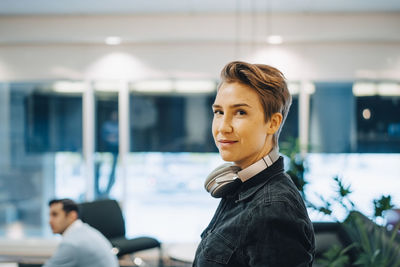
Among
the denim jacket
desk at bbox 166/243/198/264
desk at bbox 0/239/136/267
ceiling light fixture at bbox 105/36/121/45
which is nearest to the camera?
the denim jacket

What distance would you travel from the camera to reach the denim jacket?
2.39ft

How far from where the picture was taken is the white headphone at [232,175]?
2.82 feet

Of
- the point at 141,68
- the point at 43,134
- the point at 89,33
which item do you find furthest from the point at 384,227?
the point at 43,134

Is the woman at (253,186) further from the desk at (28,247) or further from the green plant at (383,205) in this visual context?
the desk at (28,247)

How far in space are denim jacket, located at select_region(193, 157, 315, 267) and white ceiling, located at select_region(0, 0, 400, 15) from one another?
3.83m

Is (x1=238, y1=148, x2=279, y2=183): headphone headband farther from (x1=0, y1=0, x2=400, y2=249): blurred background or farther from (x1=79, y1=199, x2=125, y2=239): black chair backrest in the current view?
(x1=0, y1=0, x2=400, y2=249): blurred background

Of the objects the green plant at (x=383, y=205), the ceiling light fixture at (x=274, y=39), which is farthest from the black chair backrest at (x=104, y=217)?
the green plant at (x=383, y=205)

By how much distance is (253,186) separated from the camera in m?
0.85

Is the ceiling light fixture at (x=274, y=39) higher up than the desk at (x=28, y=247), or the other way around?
the ceiling light fixture at (x=274, y=39)

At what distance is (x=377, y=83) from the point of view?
495cm

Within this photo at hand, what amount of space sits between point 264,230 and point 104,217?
3901 millimetres

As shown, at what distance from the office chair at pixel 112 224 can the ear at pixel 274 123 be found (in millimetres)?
3489

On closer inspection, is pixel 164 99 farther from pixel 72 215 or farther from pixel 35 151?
pixel 72 215

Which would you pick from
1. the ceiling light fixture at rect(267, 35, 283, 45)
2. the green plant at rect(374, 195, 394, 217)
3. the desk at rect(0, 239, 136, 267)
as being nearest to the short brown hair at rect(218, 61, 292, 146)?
the green plant at rect(374, 195, 394, 217)
